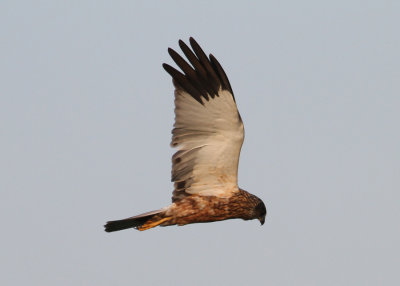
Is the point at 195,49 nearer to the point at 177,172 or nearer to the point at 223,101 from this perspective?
the point at 223,101

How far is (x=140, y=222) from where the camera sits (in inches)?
754

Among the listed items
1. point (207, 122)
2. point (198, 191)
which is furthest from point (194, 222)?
point (207, 122)

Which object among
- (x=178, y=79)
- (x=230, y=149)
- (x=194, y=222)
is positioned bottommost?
(x=194, y=222)

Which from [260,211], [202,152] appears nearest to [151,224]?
[202,152]

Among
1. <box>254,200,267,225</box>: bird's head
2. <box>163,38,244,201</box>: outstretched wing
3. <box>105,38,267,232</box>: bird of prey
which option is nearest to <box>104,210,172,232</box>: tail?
<box>105,38,267,232</box>: bird of prey

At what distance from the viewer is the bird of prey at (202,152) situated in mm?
18656

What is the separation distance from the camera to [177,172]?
19281 millimetres

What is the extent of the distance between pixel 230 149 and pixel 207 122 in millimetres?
618

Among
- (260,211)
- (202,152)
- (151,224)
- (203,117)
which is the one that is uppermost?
(203,117)

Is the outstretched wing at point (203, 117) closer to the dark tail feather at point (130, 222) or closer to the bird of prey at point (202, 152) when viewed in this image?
the bird of prey at point (202, 152)

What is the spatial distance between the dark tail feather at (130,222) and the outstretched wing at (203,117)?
0.93m

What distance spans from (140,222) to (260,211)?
7.15 feet

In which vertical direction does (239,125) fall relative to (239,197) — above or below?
above

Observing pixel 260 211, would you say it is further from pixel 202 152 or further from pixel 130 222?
pixel 130 222
